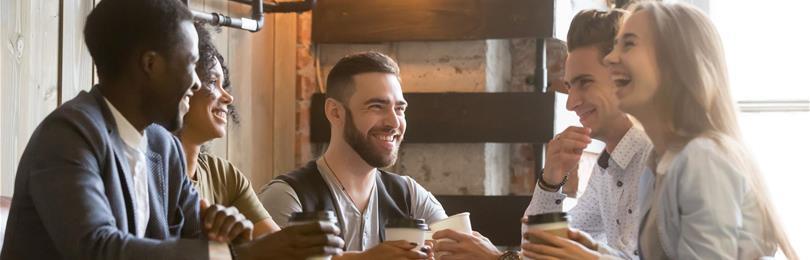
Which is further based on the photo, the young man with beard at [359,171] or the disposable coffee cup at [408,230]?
the young man with beard at [359,171]

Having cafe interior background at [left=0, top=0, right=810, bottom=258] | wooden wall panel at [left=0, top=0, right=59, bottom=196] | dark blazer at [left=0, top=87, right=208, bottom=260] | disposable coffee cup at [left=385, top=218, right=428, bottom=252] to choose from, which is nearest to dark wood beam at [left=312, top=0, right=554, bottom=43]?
cafe interior background at [left=0, top=0, right=810, bottom=258]

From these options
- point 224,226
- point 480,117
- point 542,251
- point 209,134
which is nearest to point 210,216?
point 224,226

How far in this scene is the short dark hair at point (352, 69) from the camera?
8.07 ft

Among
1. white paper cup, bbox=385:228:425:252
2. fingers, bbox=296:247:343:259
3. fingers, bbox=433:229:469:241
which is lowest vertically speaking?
fingers, bbox=433:229:469:241

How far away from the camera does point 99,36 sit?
1341 mm

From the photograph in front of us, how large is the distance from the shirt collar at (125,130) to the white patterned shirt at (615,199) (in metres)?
0.51

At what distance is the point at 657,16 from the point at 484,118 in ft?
5.36

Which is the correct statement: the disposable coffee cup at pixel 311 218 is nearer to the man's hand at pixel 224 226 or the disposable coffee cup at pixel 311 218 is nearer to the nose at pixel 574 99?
the man's hand at pixel 224 226

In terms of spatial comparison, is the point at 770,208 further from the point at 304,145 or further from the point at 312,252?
the point at 304,145

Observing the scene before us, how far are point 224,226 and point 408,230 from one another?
436mm

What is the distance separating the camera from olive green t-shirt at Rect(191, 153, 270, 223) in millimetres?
1940

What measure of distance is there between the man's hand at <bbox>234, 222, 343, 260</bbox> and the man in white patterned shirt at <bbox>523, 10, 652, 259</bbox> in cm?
55

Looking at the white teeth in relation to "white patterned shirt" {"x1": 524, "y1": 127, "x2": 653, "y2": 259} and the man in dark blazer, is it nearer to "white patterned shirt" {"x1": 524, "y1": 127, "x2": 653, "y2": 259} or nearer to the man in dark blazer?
"white patterned shirt" {"x1": 524, "y1": 127, "x2": 653, "y2": 259}

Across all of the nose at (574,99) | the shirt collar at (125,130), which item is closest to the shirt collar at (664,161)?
the shirt collar at (125,130)
